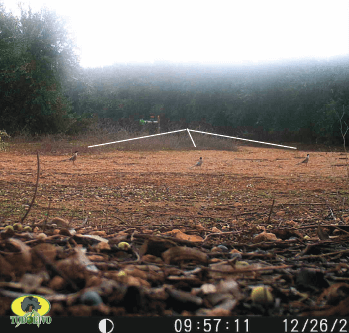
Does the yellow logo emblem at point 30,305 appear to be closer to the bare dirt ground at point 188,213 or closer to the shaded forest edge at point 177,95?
the bare dirt ground at point 188,213

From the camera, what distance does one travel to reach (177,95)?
1761 centimetres

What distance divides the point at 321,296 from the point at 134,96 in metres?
18.2

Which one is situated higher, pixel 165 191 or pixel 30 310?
pixel 30 310

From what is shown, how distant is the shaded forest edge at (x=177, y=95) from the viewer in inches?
519

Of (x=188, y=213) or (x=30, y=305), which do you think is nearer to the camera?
(x=30, y=305)

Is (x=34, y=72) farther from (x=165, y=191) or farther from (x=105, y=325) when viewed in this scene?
(x=105, y=325)

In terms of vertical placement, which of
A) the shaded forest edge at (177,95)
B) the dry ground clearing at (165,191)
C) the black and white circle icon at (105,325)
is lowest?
the dry ground clearing at (165,191)


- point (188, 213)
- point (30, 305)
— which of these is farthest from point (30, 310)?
point (188, 213)

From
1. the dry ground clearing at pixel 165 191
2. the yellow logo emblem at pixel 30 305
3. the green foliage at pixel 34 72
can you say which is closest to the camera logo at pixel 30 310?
the yellow logo emblem at pixel 30 305

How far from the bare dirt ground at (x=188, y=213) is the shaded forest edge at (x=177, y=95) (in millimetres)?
4972

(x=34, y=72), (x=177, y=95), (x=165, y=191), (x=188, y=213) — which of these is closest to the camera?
(x=188, y=213)

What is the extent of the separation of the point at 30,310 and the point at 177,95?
17.3 metres

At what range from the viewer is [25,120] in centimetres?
1379

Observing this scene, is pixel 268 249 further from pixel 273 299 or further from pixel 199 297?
pixel 199 297
